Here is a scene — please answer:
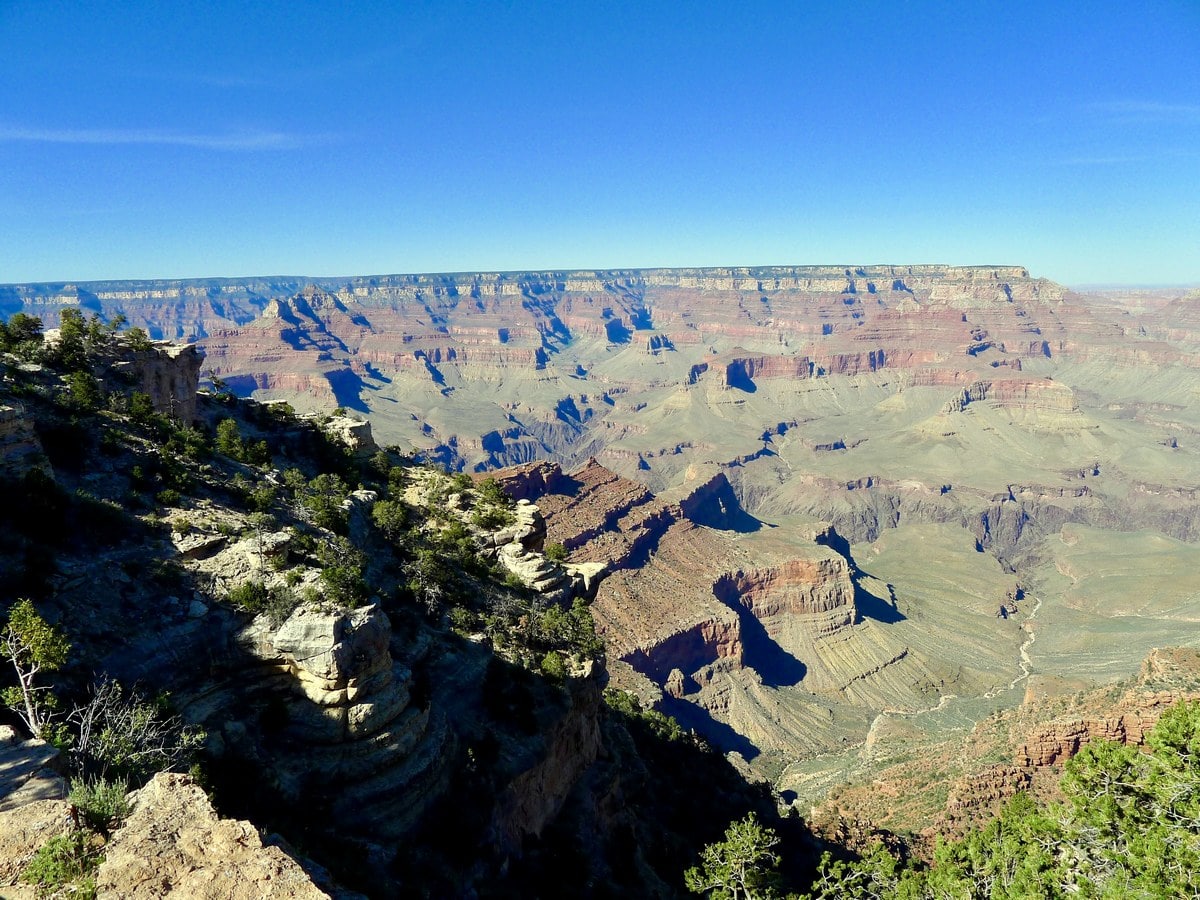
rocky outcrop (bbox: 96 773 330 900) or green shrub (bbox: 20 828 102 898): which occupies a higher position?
green shrub (bbox: 20 828 102 898)

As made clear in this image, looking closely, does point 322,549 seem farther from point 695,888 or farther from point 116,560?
point 695,888

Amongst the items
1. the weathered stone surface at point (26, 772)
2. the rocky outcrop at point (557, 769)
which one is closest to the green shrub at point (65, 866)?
the weathered stone surface at point (26, 772)

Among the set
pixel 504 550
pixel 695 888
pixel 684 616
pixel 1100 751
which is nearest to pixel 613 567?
pixel 684 616

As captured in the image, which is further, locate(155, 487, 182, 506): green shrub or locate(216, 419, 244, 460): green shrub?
locate(216, 419, 244, 460): green shrub

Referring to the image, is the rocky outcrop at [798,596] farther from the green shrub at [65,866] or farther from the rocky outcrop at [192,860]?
the green shrub at [65,866]

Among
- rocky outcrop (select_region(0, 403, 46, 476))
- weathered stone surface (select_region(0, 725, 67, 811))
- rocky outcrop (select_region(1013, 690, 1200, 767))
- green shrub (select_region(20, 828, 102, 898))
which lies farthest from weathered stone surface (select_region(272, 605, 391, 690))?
rocky outcrop (select_region(1013, 690, 1200, 767))

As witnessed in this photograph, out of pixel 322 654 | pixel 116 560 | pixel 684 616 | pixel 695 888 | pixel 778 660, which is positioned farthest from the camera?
pixel 778 660

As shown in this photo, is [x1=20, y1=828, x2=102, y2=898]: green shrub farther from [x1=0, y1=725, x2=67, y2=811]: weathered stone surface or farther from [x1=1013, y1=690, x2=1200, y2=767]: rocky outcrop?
[x1=1013, y1=690, x2=1200, y2=767]: rocky outcrop

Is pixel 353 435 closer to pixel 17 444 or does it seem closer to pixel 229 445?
pixel 229 445

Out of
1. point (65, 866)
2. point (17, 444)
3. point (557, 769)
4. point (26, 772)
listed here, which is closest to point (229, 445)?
point (17, 444)
